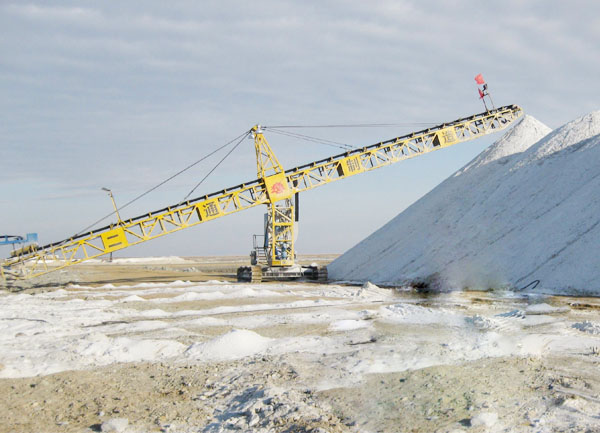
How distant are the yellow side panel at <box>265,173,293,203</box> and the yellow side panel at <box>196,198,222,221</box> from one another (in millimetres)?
2921

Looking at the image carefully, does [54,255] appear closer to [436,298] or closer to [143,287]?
[143,287]

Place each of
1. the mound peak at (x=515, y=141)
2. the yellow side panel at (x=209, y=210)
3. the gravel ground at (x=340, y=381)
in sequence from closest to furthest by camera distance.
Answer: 1. the gravel ground at (x=340, y=381)
2. the yellow side panel at (x=209, y=210)
3. the mound peak at (x=515, y=141)

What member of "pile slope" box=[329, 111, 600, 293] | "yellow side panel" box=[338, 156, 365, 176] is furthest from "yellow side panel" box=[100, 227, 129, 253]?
"yellow side panel" box=[338, 156, 365, 176]

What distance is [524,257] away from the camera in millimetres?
18781

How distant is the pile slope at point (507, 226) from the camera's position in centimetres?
1798

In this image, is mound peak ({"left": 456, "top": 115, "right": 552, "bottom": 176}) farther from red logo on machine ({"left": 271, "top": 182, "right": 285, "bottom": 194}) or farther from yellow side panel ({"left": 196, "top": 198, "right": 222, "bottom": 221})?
yellow side panel ({"left": 196, "top": 198, "right": 222, "bottom": 221})

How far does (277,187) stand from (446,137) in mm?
10881

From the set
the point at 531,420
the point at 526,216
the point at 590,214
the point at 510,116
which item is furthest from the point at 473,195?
Answer: the point at 531,420

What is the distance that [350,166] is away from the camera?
28.6 meters

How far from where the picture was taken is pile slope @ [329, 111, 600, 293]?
18.0m

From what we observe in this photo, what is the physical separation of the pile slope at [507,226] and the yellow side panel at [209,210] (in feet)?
23.7

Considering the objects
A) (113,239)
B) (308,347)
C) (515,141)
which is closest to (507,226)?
(515,141)

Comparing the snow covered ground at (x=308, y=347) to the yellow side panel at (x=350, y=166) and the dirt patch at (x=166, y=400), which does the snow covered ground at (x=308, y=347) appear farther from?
the yellow side panel at (x=350, y=166)

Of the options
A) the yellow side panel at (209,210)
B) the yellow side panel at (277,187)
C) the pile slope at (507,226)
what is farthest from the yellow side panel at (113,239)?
the pile slope at (507,226)
